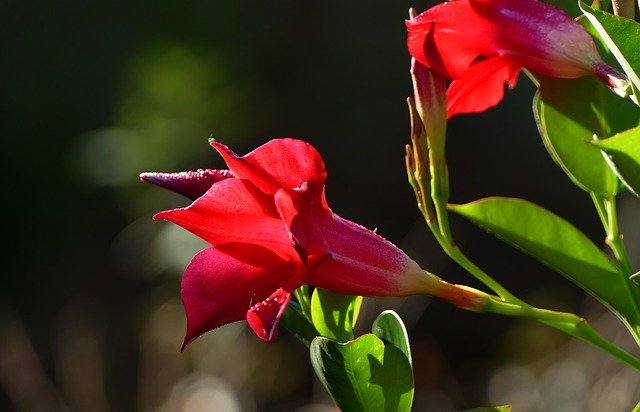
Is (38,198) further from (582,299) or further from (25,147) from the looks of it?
(582,299)

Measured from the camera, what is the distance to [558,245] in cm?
58

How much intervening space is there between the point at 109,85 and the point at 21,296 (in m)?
0.92

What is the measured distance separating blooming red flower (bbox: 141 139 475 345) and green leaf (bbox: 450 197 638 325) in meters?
0.10

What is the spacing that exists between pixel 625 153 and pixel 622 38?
7 cm

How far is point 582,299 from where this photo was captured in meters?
3.27

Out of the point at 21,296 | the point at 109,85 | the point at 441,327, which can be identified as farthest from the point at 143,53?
the point at 441,327

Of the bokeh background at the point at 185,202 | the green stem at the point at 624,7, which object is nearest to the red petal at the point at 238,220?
the green stem at the point at 624,7

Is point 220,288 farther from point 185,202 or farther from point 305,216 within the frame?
point 185,202

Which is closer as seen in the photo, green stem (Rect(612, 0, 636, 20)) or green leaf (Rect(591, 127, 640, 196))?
green leaf (Rect(591, 127, 640, 196))

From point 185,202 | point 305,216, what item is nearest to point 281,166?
point 305,216

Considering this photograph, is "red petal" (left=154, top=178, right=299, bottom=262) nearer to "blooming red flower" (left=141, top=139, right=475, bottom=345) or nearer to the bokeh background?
"blooming red flower" (left=141, top=139, right=475, bottom=345)

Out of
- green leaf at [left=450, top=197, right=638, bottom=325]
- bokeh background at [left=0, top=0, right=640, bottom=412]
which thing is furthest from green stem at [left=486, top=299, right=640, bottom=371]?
bokeh background at [left=0, top=0, right=640, bottom=412]

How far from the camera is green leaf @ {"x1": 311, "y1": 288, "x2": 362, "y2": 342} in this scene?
0.58 metres

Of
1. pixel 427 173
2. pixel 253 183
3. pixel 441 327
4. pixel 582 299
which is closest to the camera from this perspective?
pixel 253 183
